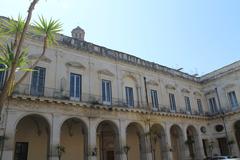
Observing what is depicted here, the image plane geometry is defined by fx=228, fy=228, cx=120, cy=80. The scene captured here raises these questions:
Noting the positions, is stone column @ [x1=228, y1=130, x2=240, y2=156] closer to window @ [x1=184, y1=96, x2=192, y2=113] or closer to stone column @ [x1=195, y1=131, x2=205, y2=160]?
stone column @ [x1=195, y1=131, x2=205, y2=160]

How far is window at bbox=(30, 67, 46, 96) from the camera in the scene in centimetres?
1340

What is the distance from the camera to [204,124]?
23.0 metres

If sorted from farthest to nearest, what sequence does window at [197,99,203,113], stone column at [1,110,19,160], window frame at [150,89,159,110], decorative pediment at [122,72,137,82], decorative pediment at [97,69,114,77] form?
window at [197,99,203,113] → window frame at [150,89,159,110] → decorative pediment at [122,72,137,82] → decorative pediment at [97,69,114,77] → stone column at [1,110,19,160]

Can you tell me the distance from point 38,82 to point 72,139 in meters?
4.73

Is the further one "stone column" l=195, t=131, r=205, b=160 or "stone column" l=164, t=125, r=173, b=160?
"stone column" l=195, t=131, r=205, b=160

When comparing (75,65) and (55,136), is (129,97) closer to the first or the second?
(75,65)

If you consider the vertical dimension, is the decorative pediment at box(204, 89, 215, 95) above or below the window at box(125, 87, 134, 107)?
above

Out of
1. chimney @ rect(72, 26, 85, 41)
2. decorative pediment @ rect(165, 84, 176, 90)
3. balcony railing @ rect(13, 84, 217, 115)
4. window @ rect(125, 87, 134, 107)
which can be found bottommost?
balcony railing @ rect(13, 84, 217, 115)

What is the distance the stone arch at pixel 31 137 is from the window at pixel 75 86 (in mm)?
2544

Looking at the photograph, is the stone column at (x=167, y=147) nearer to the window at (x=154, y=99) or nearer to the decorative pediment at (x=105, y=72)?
the window at (x=154, y=99)

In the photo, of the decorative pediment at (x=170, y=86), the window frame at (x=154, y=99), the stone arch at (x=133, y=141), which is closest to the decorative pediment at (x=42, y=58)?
the stone arch at (x=133, y=141)

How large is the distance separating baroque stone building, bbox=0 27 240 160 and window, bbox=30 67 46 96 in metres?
0.06

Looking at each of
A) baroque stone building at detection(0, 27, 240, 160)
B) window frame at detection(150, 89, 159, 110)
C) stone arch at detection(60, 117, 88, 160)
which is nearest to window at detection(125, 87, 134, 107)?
baroque stone building at detection(0, 27, 240, 160)

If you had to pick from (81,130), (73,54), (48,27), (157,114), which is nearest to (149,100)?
(157,114)
